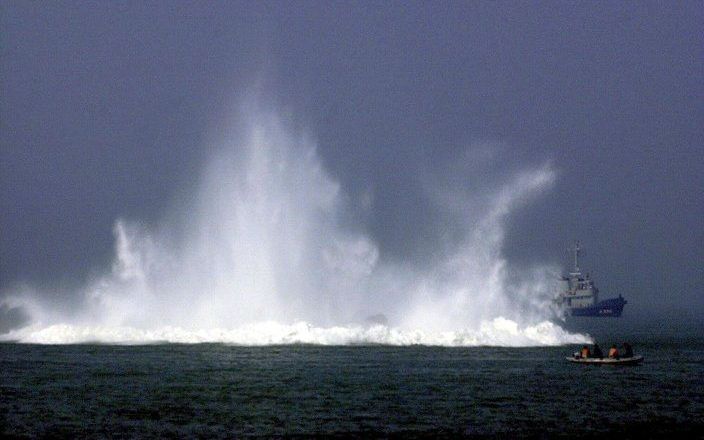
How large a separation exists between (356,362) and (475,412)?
27984 millimetres

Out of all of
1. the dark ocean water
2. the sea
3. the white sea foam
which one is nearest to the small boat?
the sea

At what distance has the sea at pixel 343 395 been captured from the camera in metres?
44.7

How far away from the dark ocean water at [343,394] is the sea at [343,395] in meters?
0.09

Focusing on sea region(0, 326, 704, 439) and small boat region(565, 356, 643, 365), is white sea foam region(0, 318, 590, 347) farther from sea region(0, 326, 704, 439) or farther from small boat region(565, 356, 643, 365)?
small boat region(565, 356, 643, 365)

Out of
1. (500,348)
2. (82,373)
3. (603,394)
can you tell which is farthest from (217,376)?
(500,348)

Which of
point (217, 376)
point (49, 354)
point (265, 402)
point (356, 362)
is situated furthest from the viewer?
point (49, 354)

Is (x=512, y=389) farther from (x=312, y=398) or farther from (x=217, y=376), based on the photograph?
(x=217, y=376)

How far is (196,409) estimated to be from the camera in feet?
166

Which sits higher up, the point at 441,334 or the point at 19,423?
the point at 441,334

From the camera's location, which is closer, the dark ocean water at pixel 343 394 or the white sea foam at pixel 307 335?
the dark ocean water at pixel 343 394

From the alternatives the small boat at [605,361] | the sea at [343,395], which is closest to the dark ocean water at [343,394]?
the sea at [343,395]

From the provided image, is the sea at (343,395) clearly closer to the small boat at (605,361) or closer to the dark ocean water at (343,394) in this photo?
the dark ocean water at (343,394)

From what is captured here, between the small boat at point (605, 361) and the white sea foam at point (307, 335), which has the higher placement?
the white sea foam at point (307, 335)

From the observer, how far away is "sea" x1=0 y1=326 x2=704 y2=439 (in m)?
44.7
